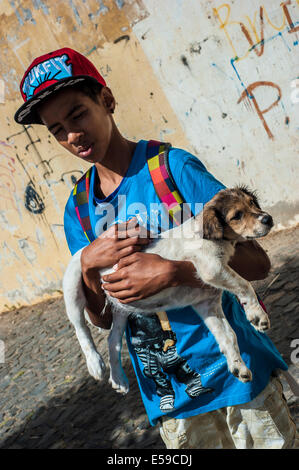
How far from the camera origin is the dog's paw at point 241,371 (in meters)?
1.73

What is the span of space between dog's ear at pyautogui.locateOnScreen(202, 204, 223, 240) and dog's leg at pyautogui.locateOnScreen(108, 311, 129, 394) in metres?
0.59

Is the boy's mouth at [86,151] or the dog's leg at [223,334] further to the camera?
the boy's mouth at [86,151]

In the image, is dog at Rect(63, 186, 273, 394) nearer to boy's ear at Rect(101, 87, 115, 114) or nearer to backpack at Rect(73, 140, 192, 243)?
backpack at Rect(73, 140, 192, 243)

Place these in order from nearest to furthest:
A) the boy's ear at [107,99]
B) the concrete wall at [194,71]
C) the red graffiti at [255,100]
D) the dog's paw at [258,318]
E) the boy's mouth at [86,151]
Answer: the dog's paw at [258,318] → the boy's mouth at [86,151] → the boy's ear at [107,99] → the concrete wall at [194,71] → the red graffiti at [255,100]

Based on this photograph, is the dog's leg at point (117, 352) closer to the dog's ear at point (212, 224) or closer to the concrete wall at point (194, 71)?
the dog's ear at point (212, 224)

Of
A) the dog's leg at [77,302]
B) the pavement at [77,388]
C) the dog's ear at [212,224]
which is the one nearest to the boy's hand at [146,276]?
the dog's ear at [212,224]

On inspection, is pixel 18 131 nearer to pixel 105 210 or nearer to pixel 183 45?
pixel 183 45

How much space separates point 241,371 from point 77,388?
12.1ft

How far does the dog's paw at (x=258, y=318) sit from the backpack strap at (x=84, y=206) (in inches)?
32.7

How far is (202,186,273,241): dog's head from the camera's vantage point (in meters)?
1.72

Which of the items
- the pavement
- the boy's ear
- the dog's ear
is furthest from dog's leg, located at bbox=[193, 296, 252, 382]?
the pavement

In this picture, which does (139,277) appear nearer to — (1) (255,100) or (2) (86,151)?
(2) (86,151)

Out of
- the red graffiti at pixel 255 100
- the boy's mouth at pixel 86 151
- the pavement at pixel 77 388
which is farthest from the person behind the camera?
the red graffiti at pixel 255 100

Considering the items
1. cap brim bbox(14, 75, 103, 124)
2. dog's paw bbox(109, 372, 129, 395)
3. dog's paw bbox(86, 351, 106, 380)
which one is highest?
cap brim bbox(14, 75, 103, 124)
